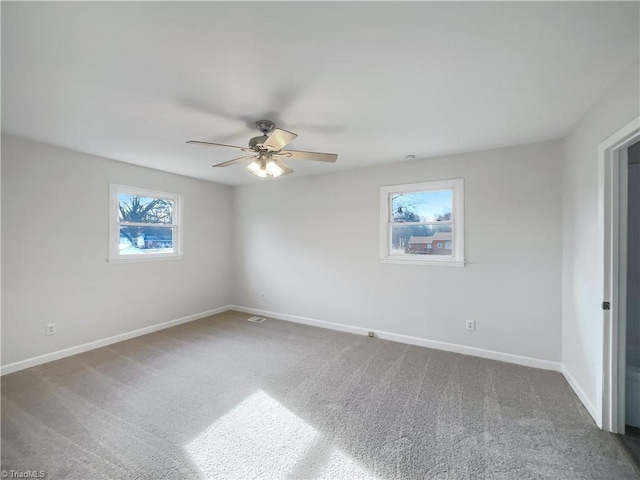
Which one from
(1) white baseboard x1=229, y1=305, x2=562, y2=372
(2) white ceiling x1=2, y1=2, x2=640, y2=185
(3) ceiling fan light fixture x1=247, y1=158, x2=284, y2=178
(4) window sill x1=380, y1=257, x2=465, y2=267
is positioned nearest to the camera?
(2) white ceiling x1=2, y1=2, x2=640, y2=185

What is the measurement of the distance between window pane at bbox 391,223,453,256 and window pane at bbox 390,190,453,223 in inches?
4.6

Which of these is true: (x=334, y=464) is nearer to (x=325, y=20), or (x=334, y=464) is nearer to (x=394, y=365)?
(x=394, y=365)

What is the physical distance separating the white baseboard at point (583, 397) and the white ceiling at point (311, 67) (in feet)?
7.75

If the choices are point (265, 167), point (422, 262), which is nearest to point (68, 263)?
point (265, 167)

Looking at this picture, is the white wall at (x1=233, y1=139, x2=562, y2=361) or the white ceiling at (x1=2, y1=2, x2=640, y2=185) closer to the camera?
the white ceiling at (x1=2, y1=2, x2=640, y2=185)

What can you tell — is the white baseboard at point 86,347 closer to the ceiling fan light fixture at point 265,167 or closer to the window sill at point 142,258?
the window sill at point 142,258

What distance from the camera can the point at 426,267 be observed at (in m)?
3.46

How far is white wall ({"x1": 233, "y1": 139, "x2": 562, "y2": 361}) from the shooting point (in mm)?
2883

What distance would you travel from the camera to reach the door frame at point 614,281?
189 centimetres

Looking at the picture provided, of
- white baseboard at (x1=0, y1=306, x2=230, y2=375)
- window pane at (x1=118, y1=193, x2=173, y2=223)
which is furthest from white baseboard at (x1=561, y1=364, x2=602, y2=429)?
window pane at (x1=118, y1=193, x2=173, y2=223)

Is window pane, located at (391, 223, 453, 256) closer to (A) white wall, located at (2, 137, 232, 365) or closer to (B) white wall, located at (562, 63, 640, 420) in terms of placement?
(B) white wall, located at (562, 63, 640, 420)

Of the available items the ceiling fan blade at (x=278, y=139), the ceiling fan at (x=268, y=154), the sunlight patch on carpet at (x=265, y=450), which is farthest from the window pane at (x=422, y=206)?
the sunlight patch on carpet at (x=265, y=450)

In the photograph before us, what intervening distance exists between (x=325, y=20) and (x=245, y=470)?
8.30ft

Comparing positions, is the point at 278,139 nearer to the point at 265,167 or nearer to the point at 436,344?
the point at 265,167
